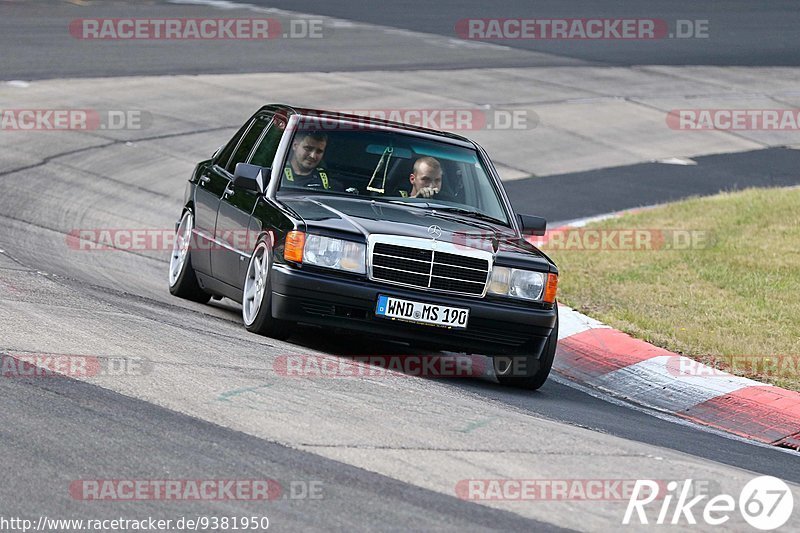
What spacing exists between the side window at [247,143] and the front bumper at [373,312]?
7.02 ft

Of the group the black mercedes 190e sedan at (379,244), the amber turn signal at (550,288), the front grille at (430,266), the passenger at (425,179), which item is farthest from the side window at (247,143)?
the amber turn signal at (550,288)

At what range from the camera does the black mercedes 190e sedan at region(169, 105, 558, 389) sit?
817cm

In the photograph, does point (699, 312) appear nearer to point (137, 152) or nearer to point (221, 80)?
point (137, 152)

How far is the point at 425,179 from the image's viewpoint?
9.33m

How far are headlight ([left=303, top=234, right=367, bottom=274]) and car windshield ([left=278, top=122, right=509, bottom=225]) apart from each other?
3.06 ft

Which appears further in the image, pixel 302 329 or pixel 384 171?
pixel 384 171

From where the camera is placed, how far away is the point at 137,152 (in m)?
17.3

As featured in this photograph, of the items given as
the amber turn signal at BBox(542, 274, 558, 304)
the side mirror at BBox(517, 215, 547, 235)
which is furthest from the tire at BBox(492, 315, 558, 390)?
Result: the side mirror at BBox(517, 215, 547, 235)

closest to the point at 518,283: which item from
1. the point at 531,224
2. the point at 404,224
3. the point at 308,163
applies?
the point at 404,224

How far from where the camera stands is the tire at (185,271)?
10.5 meters

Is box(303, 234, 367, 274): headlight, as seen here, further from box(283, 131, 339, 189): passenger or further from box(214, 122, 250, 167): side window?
box(214, 122, 250, 167): side window

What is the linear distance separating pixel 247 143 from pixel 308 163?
116 centimetres

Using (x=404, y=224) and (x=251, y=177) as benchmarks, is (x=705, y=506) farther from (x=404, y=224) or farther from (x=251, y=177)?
(x=251, y=177)

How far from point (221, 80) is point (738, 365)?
14.4 meters
